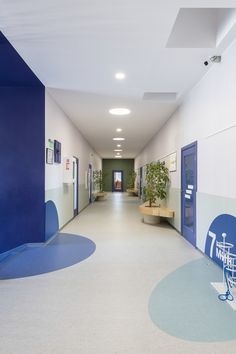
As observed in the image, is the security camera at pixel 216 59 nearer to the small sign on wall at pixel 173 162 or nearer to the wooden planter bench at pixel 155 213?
the small sign on wall at pixel 173 162

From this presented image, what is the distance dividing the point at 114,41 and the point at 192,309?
3.35 meters

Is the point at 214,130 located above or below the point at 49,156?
above

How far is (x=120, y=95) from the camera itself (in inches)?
227

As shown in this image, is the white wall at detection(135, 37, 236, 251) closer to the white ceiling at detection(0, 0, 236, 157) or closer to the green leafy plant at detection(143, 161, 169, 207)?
the white ceiling at detection(0, 0, 236, 157)

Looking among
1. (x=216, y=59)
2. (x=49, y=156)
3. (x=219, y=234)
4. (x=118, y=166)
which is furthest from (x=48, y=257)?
(x=118, y=166)

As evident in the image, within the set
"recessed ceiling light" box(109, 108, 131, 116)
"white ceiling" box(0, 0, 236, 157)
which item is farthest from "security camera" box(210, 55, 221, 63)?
"recessed ceiling light" box(109, 108, 131, 116)

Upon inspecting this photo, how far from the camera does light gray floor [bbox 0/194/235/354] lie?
6.72 feet

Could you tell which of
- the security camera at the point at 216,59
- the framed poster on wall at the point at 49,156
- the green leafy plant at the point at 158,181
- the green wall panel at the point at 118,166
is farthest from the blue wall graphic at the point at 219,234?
the green wall panel at the point at 118,166

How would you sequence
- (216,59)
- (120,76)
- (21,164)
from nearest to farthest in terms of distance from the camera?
(216,59) < (120,76) < (21,164)

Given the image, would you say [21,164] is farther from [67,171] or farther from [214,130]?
[214,130]

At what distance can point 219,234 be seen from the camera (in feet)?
12.7

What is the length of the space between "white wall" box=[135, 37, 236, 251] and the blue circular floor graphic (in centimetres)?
222

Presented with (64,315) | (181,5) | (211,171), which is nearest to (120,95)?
(211,171)

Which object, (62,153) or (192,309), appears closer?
(192,309)
